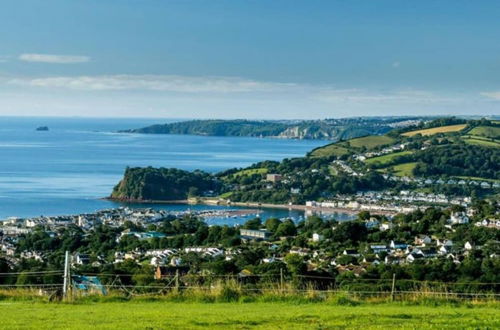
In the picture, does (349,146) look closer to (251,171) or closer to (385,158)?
(385,158)

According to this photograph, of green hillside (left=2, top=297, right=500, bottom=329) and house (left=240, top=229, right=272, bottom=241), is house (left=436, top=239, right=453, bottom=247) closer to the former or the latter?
house (left=240, top=229, right=272, bottom=241)

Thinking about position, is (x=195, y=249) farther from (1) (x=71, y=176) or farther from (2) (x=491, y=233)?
(1) (x=71, y=176)

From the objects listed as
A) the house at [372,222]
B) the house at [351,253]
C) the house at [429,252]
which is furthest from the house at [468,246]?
the house at [372,222]

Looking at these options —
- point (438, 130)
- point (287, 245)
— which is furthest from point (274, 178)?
point (287, 245)

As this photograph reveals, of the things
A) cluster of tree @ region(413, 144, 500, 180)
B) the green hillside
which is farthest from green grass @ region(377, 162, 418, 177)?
the green hillside

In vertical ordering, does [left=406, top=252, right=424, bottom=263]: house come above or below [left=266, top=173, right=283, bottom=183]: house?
above

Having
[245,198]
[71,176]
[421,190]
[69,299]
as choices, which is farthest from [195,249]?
[71,176]
